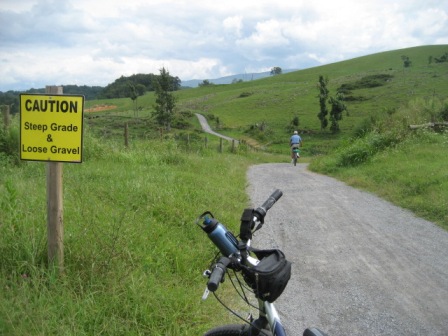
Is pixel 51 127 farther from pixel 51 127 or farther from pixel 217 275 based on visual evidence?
pixel 217 275

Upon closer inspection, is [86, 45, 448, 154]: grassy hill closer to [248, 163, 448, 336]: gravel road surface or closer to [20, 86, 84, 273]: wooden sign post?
[248, 163, 448, 336]: gravel road surface

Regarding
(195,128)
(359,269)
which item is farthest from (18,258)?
(195,128)

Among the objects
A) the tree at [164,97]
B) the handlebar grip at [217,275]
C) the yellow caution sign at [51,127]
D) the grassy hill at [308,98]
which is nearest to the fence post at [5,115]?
the yellow caution sign at [51,127]

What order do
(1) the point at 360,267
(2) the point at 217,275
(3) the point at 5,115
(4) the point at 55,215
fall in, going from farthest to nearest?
1. (3) the point at 5,115
2. (1) the point at 360,267
3. (4) the point at 55,215
4. (2) the point at 217,275

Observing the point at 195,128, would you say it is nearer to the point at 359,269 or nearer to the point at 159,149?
the point at 159,149

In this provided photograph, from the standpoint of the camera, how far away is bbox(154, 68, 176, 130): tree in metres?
55.6

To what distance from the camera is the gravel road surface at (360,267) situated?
4.50 metres

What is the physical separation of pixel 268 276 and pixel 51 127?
2692mm

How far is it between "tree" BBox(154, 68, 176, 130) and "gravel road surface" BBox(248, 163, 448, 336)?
47925 millimetres

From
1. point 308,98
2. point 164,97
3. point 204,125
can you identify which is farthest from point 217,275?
point 308,98

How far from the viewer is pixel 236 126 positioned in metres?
68.6

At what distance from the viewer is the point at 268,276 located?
2.02 m

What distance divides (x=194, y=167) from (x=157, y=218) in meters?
6.45

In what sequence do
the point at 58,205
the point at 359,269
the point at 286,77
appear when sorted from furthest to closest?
the point at 286,77, the point at 359,269, the point at 58,205
